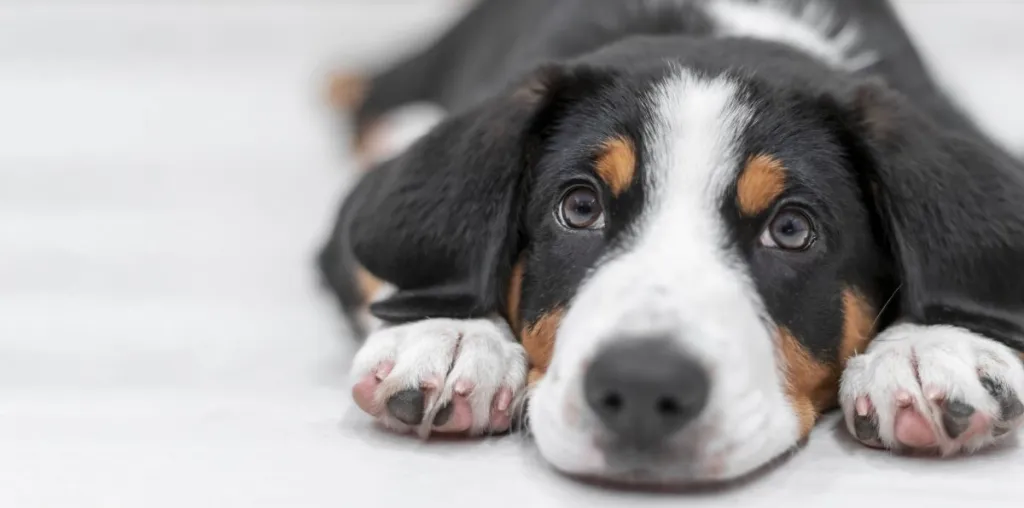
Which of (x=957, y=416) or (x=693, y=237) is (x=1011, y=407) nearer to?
(x=957, y=416)

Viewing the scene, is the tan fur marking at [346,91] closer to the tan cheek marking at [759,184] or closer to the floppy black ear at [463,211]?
the floppy black ear at [463,211]

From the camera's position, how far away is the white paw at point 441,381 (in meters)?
2.88

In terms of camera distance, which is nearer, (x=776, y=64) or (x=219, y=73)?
Result: (x=776, y=64)

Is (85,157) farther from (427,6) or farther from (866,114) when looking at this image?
(866,114)

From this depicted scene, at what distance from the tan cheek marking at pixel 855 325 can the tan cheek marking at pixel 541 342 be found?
25.2 inches

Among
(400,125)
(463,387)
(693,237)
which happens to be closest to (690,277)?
(693,237)

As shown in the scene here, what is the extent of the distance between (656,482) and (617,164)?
78 centimetres

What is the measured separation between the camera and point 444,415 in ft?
9.46

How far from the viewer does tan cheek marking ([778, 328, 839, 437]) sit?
285 cm

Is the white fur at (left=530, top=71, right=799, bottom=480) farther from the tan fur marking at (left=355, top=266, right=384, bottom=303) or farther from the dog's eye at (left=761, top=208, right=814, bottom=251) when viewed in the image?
the tan fur marking at (left=355, top=266, right=384, bottom=303)

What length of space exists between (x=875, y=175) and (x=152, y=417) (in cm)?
177

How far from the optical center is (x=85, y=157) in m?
6.84

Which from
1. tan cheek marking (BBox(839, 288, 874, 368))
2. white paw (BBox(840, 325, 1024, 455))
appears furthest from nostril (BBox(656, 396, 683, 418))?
tan cheek marking (BBox(839, 288, 874, 368))

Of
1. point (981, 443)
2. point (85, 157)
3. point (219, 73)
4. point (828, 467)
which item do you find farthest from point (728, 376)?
point (219, 73)
